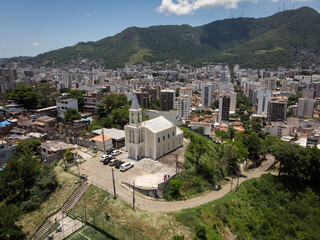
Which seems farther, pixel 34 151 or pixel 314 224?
pixel 34 151

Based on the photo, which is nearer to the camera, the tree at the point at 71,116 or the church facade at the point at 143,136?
the church facade at the point at 143,136

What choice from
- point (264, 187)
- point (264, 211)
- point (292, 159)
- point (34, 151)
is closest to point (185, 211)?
point (264, 211)

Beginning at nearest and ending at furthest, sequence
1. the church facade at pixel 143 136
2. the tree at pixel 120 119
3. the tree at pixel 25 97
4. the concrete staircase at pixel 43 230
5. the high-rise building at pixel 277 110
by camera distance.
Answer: the concrete staircase at pixel 43 230
the church facade at pixel 143 136
the tree at pixel 120 119
the tree at pixel 25 97
the high-rise building at pixel 277 110

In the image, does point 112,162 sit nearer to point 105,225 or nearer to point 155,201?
point 155,201

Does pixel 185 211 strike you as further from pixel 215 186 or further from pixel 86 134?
pixel 86 134

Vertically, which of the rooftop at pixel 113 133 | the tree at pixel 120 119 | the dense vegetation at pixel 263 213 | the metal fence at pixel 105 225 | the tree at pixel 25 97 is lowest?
the dense vegetation at pixel 263 213

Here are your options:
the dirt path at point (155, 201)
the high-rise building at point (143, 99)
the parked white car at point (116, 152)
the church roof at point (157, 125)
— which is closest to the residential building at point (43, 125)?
the parked white car at point (116, 152)

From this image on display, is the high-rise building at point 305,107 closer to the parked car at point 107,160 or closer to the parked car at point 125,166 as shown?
the parked car at point 125,166

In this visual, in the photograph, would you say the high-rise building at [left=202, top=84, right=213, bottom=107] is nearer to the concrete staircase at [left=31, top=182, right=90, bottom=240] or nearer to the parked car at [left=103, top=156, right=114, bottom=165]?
the parked car at [left=103, top=156, right=114, bottom=165]
